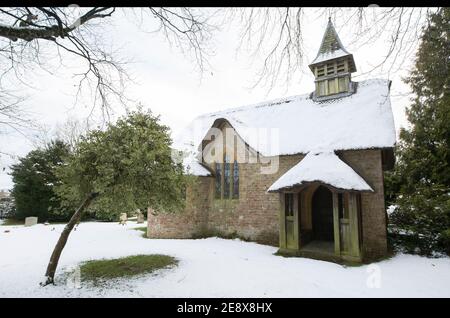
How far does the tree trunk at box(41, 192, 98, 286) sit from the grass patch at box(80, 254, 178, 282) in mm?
852

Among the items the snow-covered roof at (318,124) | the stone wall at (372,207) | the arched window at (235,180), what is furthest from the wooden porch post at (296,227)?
the arched window at (235,180)

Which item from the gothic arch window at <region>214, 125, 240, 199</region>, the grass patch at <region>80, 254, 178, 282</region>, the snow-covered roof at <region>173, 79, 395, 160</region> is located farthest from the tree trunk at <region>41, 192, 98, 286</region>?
the gothic arch window at <region>214, 125, 240, 199</region>

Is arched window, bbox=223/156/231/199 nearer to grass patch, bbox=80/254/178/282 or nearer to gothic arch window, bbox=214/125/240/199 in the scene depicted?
gothic arch window, bbox=214/125/240/199

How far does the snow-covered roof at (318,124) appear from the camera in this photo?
36.1 feet

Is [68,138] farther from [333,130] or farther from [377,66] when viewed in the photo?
[377,66]

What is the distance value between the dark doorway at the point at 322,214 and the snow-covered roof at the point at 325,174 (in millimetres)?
2278

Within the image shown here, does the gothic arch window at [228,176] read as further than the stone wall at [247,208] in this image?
Yes

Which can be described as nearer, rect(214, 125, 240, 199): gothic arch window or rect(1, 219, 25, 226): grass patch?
rect(214, 125, 240, 199): gothic arch window

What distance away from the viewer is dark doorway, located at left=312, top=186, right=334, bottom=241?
12.1 meters

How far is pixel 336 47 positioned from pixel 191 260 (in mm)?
13333

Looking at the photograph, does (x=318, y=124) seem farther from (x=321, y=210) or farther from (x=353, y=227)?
(x=353, y=227)

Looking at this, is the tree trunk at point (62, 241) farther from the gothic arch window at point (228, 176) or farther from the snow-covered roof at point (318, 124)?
the gothic arch window at point (228, 176)

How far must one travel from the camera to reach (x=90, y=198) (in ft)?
23.7
